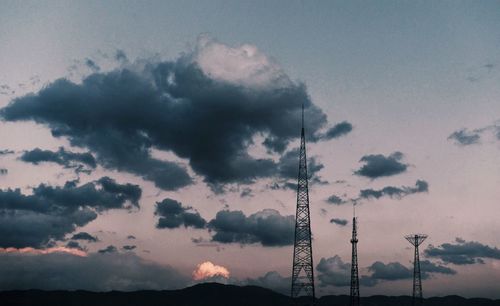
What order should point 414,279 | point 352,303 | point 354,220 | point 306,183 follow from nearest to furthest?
point 306,183 < point 352,303 < point 354,220 < point 414,279

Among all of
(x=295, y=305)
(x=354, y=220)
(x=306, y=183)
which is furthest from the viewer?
(x=354, y=220)

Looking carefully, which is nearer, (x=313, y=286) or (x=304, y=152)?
(x=313, y=286)

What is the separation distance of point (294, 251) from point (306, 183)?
1294cm

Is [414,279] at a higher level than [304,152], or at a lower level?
lower

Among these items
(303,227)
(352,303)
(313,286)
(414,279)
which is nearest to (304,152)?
(303,227)

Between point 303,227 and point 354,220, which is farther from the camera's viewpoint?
point 354,220

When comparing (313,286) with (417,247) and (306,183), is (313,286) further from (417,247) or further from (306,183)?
(417,247)

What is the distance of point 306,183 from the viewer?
100m

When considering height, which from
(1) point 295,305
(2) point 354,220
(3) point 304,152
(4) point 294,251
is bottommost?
(1) point 295,305

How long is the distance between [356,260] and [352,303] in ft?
Result: 29.3

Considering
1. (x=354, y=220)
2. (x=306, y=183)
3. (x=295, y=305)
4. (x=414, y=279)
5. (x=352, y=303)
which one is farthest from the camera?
(x=414, y=279)

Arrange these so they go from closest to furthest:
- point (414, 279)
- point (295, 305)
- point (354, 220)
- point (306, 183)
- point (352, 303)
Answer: point (295, 305)
point (306, 183)
point (352, 303)
point (354, 220)
point (414, 279)

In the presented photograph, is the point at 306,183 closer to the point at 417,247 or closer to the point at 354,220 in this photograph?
the point at 354,220

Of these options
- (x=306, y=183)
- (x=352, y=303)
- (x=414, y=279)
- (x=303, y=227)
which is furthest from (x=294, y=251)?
(x=414, y=279)
